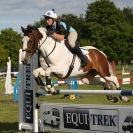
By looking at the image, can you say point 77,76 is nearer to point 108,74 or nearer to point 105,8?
point 108,74

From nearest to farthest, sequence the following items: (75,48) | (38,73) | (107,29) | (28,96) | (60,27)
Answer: (38,73), (60,27), (75,48), (28,96), (107,29)

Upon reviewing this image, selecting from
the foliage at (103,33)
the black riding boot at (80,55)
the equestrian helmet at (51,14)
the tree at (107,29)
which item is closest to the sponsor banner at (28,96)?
the black riding boot at (80,55)

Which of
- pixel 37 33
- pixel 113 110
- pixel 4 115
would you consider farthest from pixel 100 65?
pixel 4 115

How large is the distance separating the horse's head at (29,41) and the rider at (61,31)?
0.27 m

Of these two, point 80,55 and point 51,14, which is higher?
point 51,14

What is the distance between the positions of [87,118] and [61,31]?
2.40 meters

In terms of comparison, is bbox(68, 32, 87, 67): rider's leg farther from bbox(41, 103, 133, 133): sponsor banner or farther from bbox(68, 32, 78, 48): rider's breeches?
bbox(41, 103, 133, 133): sponsor banner

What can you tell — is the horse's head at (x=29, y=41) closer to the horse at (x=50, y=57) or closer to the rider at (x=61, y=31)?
the horse at (x=50, y=57)

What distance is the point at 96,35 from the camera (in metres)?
62.1

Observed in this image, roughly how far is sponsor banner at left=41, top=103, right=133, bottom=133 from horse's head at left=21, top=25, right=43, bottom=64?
953 millimetres

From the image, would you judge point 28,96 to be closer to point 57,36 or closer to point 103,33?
point 57,36

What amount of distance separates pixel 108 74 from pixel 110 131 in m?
3.23

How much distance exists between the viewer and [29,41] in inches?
335

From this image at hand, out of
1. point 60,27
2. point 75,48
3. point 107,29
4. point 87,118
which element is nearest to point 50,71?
point 75,48
